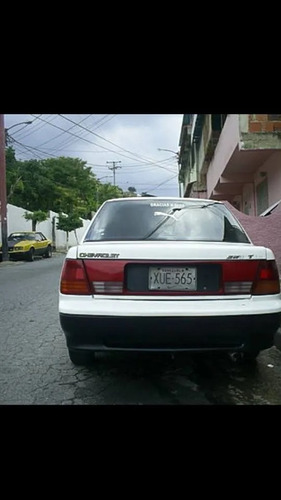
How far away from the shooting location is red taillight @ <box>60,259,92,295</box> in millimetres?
2820

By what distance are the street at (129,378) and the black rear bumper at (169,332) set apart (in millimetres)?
520

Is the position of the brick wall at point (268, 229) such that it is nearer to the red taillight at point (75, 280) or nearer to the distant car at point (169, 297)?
the distant car at point (169, 297)

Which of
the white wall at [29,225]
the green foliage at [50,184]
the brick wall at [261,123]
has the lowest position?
the white wall at [29,225]

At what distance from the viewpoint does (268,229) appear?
7809mm

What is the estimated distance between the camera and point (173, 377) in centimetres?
350

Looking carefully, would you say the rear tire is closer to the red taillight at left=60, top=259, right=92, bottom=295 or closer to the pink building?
the red taillight at left=60, top=259, right=92, bottom=295

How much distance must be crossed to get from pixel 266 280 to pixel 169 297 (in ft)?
2.36

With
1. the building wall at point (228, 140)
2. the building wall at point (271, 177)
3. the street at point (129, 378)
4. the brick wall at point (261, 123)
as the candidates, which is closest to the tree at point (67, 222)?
the building wall at point (271, 177)

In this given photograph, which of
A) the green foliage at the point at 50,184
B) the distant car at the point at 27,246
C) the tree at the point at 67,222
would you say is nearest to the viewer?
the distant car at the point at 27,246

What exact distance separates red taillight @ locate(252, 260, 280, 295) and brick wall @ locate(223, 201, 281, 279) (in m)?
4.77

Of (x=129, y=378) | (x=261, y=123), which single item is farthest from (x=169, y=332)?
(x=261, y=123)

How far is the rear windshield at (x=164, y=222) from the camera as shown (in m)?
3.36
